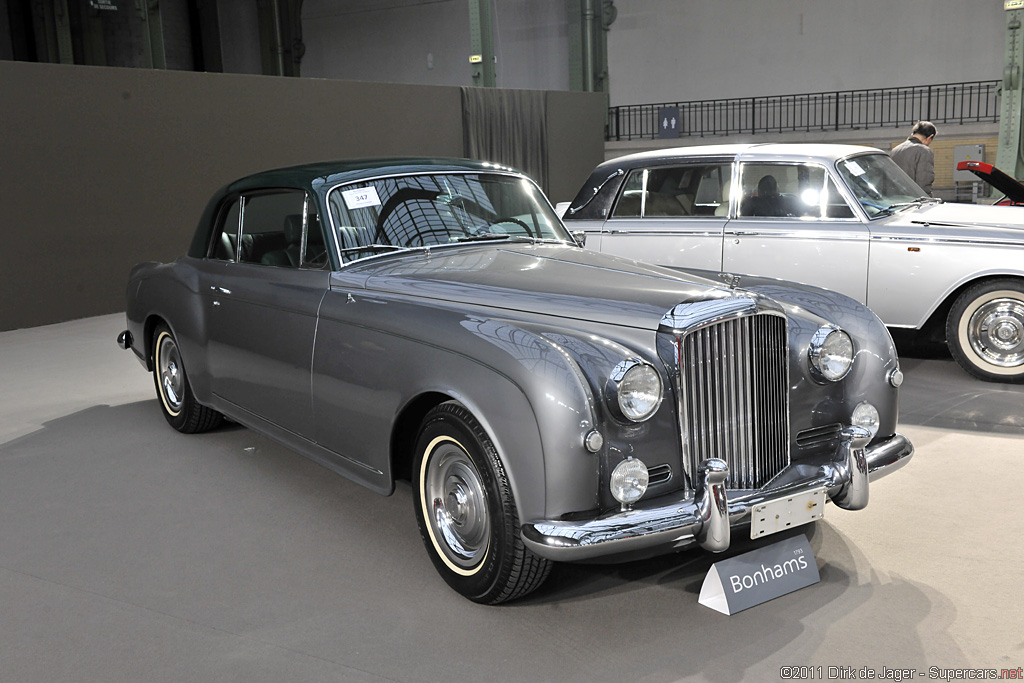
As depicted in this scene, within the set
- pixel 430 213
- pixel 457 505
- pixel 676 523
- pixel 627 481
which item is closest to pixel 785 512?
pixel 676 523

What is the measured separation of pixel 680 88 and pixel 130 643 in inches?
826

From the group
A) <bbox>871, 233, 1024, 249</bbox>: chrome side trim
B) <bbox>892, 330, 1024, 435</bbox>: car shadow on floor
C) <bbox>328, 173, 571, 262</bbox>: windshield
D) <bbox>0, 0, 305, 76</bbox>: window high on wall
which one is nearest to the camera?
<bbox>328, 173, 571, 262</bbox>: windshield

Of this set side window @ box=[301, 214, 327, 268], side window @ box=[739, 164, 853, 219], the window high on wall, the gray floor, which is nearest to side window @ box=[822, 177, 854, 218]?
side window @ box=[739, 164, 853, 219]

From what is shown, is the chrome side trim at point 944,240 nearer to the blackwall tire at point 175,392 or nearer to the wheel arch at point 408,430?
the wheel arch at point 408,430

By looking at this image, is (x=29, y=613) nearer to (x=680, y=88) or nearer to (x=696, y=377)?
(x=696, y=377)

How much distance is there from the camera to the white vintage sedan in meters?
5.75

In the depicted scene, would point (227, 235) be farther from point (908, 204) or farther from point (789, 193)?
point (908, 204)

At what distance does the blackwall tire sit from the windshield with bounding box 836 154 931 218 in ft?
14.6

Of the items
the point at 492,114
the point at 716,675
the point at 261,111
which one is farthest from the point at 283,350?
the point at 492,114

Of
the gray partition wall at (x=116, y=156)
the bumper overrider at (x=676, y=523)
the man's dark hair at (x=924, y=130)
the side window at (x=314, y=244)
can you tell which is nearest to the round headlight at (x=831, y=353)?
the bumper overrider at (x=676, y=523)

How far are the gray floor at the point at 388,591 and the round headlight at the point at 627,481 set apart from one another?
0.49m

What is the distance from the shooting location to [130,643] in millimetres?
2867

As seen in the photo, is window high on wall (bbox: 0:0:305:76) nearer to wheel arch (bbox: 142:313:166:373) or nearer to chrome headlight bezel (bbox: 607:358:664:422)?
wheel arch (bbox: 142:313:166:373)

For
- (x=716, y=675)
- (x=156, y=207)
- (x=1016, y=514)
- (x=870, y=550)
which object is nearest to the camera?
(x=716, y=675)
